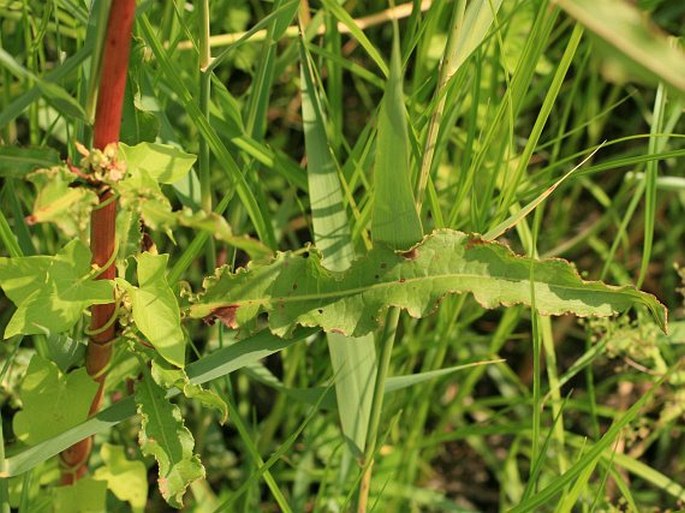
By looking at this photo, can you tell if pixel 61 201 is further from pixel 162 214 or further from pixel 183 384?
pixel 183 384

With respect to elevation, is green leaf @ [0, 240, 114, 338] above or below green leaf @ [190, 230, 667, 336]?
above

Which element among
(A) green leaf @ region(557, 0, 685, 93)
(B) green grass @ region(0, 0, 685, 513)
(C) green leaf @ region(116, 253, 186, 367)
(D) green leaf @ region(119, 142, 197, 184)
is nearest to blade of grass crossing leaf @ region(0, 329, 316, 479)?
(B) green grass @ region(0, 0, 685, 513)

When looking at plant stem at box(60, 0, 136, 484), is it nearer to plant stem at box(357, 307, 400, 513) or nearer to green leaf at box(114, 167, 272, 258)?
green leaf at box(114, 167, 272, 258)

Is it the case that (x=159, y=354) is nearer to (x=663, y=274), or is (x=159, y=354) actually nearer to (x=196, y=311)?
(x=196, y=311)

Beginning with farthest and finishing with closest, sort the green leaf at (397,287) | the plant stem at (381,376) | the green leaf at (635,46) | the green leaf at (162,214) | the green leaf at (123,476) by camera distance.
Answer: the green leaf at (123,476), the plant stem at (381,376), the green leaf at (397,287), the green leaf at (162,214), the green leaf at (635,46)

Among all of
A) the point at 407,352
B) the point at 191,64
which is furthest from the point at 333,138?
the point at 407,352

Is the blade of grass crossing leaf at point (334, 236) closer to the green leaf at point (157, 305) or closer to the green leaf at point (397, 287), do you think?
the green leaf at point (397, 287)

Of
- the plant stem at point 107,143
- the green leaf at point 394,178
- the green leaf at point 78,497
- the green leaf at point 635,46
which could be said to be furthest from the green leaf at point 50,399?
the green leaf at point 635,46
